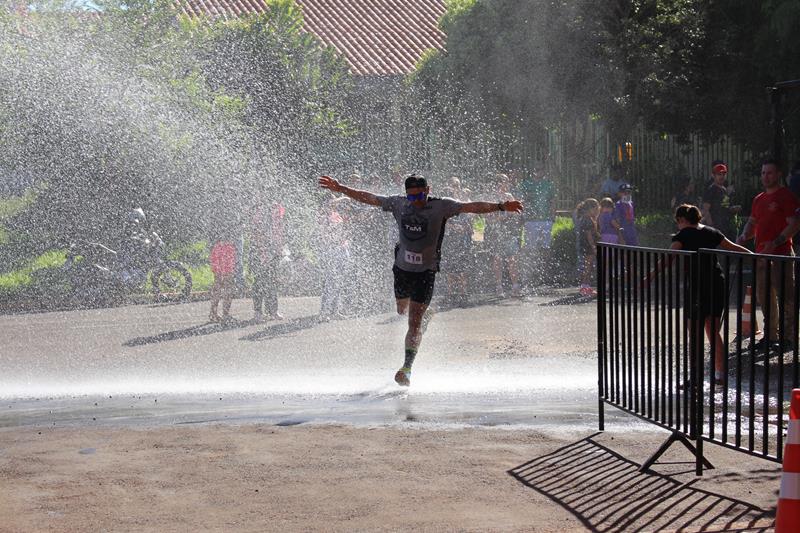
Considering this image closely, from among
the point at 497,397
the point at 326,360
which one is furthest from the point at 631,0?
the point at 497,397

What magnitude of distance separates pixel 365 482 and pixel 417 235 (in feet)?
13.3

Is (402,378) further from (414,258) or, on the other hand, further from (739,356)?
(739,356)

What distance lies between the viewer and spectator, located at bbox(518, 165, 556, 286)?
20125 mm

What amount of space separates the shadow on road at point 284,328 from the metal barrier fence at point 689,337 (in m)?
6.23

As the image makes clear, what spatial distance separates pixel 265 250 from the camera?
1534cm

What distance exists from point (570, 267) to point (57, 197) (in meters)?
9.28

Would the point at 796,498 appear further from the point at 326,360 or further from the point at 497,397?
the point at 326,360

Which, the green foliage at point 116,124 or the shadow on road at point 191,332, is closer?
the shadow on road at point 191,332

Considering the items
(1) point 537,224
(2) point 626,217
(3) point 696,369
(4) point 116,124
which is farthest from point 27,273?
(3) point 696,369

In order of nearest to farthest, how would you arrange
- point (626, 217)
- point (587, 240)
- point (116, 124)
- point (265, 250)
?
point (265, 250) < point (626, 217) < point (587, 240) < point (116, 124)

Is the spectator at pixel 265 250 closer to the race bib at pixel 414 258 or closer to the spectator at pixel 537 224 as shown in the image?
the race bib at pixel 414 258

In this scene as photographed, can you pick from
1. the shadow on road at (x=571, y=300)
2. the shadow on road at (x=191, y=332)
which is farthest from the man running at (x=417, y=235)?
the shadow on road at (x=571, y=300)

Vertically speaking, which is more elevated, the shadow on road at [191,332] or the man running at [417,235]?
the man running at [417,235]

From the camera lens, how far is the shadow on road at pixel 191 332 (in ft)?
44.1
